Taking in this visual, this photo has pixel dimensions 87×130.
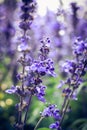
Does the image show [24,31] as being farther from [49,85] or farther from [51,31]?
[51,31]

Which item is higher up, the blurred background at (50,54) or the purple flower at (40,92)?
the blurred background at (50,54)

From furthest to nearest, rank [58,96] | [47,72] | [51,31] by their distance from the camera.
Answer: [51,31]
[58,96]
[47,72]

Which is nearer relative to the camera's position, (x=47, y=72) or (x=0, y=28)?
(x=47, y=72)

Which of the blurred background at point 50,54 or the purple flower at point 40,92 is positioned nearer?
the purple flower at point 40,92

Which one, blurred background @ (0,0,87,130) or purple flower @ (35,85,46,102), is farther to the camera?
blurred background @ (0,0,87,130)

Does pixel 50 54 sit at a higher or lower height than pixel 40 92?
higher

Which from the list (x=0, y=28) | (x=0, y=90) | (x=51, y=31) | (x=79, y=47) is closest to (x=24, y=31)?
(x=79, y=47)

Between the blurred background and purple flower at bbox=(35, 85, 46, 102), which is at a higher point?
the blurred background

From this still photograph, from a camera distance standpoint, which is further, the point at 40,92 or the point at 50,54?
the point at 50,54
